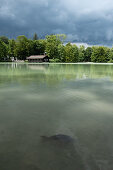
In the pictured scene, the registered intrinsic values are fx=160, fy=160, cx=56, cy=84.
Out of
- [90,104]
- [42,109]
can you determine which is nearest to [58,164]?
[42,109]

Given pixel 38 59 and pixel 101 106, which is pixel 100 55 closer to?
pixel 38 59

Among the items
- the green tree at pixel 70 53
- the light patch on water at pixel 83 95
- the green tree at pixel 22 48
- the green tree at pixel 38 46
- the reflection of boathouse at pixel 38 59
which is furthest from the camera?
the green tree at pixel 38 46

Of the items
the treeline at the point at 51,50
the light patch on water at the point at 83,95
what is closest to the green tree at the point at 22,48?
the treeline at the point at 51,50

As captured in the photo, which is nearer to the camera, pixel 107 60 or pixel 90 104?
pixel 90 104

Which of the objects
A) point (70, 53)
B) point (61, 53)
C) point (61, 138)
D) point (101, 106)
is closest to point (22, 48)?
point (61, 53)

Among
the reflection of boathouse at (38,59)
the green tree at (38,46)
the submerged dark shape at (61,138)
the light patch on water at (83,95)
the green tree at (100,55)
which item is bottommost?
the submerged dark shape at (61,138)

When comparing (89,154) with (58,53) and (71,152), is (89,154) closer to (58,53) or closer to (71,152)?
(71,152)

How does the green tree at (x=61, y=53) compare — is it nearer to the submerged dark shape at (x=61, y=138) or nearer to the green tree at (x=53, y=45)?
the green tree at (x=53, y=45)

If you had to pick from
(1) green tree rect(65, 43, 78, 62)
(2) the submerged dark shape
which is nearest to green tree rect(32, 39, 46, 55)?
(1) green tree rect(65, 43, 78, 62)

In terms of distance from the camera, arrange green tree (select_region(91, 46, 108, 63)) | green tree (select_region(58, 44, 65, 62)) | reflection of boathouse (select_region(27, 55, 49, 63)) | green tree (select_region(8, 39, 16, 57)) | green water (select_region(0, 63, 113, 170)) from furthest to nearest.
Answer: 1. green tree (select_region(8, 39, 16, 57))
2. green tree (select_region(91, 46, 108, 63))
3. green tree (select_region(58, 44, 65, 62))
4. reflection of boathouse (select_region(27, 55, 49, 63))
5. green water (select_region(0, 63, 113, 170))

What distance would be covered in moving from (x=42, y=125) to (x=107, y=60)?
10041 centimetres

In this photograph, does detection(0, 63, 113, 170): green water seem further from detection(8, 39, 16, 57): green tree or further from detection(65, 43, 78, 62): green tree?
detection(8, 39, 16, 57): green tree

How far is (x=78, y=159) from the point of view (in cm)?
262

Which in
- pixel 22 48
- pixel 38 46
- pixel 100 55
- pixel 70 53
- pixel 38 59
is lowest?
pixel 38 59
